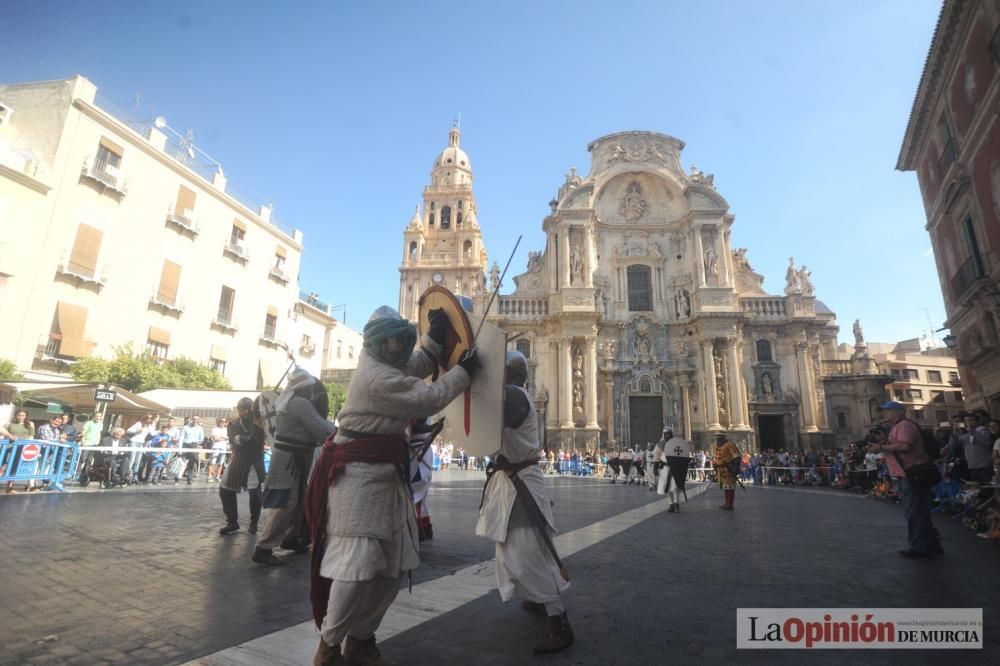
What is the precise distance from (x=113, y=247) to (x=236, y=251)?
5621 millimetres

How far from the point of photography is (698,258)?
2727 cm

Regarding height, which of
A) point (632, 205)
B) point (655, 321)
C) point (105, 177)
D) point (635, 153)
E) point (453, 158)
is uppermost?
point (453, 158)

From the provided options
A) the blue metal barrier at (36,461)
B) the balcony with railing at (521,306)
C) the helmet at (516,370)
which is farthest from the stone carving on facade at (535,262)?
the helmet at (516,370)

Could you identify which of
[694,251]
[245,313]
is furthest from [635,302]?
[245,313]

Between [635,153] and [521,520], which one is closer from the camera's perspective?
[521,520]

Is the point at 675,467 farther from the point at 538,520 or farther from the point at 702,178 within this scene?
the point at 702,178

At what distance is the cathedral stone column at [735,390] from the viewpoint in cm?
2475

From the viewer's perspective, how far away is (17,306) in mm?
16844

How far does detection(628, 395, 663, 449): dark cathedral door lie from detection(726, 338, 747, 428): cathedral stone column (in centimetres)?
347

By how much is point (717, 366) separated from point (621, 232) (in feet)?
Answer: 31.4

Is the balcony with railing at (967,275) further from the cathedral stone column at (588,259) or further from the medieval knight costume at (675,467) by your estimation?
the cathedral stone column at (588,259)

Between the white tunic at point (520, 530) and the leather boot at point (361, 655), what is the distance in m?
0.90

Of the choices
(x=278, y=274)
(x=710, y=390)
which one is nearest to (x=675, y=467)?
(x=710, y=390)

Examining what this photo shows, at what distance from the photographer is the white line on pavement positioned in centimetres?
234
